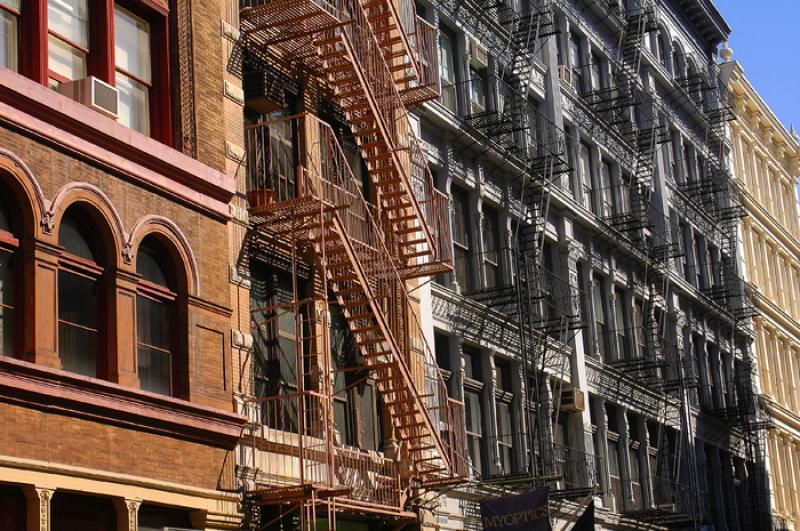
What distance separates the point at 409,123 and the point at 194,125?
7.81 metres

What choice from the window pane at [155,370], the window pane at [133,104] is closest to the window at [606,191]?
the window pane at [133,104]

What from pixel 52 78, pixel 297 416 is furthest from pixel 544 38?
pixel 52 78

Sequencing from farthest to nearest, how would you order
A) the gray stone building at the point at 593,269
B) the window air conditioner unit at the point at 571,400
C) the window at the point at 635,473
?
the window at the point at 635,473 < the window air conditioner unit at the point at 571,400 < the gray stone building at the point at 593,269

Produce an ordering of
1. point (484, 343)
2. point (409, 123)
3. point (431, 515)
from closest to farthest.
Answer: point (431, 515) < point (409, 123) < point (484, 343)

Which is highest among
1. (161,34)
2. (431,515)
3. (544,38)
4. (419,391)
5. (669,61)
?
(669,61)

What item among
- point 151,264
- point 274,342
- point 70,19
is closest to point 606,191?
point 274,342

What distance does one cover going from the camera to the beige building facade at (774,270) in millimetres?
55312

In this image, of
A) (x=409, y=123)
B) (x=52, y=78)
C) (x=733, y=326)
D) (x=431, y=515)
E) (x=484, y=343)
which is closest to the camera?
(x=52, y=78)

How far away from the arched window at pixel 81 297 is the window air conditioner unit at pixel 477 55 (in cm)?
1667

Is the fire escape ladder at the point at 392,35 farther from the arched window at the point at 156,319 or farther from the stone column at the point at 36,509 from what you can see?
the stone column at the point at 36,509

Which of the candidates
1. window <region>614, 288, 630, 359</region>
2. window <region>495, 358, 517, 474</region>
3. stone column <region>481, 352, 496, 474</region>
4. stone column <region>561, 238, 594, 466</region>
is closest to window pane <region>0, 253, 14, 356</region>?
stone column <region>481, 352, 496, 474</region>

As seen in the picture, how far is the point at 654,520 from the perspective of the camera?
38531 mm

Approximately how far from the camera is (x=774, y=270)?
61.5 m

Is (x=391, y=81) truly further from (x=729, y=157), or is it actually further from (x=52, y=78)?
(x=729, y=157)
